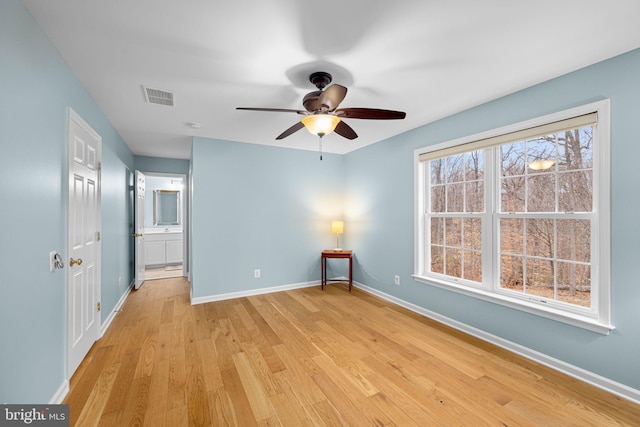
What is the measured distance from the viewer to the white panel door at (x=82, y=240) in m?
2.10

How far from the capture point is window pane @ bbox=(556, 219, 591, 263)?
2193 mm

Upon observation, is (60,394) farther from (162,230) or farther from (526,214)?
(162,230)

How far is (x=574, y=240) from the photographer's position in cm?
227

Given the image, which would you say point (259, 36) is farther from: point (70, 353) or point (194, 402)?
point (70, 353)

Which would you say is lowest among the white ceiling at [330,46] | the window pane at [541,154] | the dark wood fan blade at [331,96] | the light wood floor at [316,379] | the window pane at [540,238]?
the light wood floor at [316,379]

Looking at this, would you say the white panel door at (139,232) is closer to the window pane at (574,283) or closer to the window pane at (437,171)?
the window pane at (437,171)

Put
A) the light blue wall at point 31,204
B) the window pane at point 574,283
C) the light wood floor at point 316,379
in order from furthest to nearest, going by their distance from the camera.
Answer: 1. the window pane at point 574,283
2. the light wood floor at point 316,379
3. the light blue wall at point 31,204

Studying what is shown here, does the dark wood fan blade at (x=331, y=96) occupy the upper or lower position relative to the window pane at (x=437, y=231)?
upper

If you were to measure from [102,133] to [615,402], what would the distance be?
512cm

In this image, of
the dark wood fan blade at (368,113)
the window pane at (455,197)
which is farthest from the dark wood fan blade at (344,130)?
the window pane at (455,197)

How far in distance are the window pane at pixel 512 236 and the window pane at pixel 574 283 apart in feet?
1.13

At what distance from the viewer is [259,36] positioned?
1.73m

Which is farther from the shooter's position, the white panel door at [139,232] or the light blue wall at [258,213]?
the white panel door at [139,232]

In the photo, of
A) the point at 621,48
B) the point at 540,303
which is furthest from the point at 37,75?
the point at 540,303
